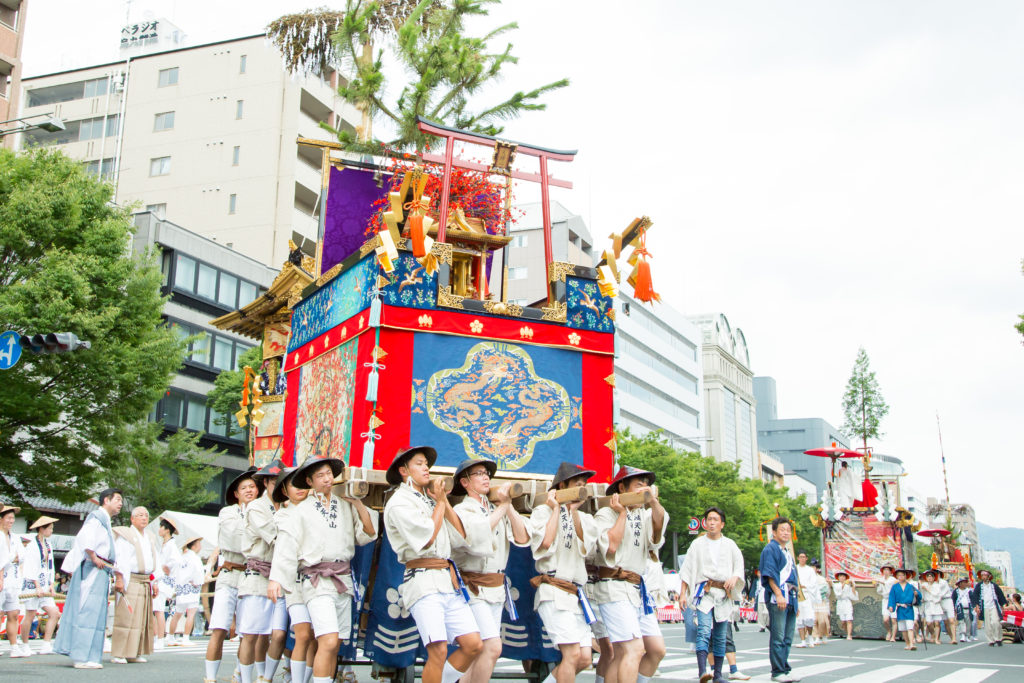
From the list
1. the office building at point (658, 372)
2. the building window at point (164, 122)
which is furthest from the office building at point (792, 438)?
the building window at point (164, 122)

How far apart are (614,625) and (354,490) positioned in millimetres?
2410

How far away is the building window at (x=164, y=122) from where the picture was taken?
43.6 m

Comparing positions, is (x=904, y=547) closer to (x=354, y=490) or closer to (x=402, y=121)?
(x=402, y=121)

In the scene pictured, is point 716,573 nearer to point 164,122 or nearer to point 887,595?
point 887,595

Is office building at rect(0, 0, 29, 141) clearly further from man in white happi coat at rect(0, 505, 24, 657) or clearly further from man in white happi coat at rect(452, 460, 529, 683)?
man in white happi coat at rect(452, 460, 529, 683)

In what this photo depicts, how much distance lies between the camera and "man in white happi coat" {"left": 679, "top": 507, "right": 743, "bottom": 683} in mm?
9727

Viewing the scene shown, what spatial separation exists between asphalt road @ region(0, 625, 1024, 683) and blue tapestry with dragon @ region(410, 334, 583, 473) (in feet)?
8.37

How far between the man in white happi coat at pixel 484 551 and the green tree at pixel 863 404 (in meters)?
42.7

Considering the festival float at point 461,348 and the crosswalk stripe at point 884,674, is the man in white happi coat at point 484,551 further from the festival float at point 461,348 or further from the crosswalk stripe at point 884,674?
the crosswalk stripe at point 884,674

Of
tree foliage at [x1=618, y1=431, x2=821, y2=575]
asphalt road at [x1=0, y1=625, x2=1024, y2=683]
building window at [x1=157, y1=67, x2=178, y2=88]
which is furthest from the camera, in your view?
building window at [x1=157, y1=67, x2=178, y2=88]

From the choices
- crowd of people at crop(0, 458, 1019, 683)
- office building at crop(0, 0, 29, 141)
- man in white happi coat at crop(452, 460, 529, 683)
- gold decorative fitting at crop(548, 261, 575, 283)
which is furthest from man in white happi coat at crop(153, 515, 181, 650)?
office building at crop(0, 0, 29, 141)

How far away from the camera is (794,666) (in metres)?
13.1

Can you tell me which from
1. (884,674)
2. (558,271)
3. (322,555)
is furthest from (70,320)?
(884,674)

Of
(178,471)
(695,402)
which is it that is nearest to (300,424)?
(178,471)
